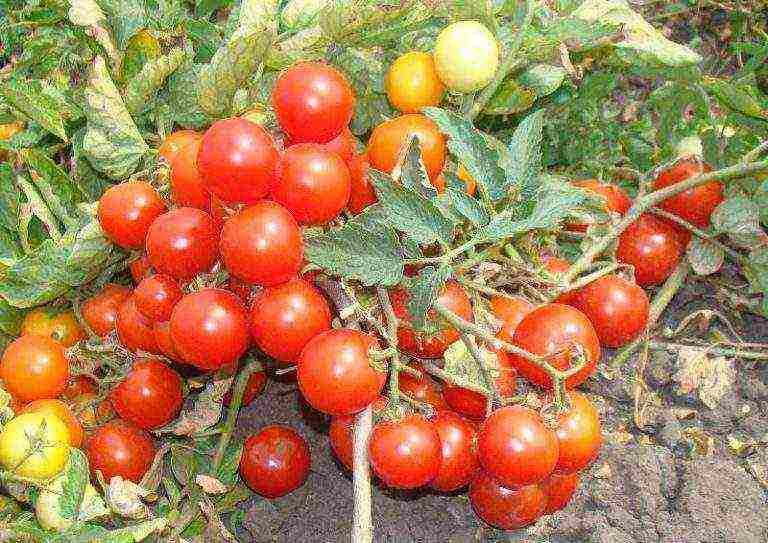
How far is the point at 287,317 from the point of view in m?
1.31

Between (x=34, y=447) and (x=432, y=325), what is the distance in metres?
0.66

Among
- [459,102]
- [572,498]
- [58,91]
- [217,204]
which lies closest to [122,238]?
[217,204]

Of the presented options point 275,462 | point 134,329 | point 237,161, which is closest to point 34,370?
point 134,329

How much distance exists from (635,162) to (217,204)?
1104 millimetres

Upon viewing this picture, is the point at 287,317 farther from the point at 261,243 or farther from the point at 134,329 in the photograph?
the point at 134,329

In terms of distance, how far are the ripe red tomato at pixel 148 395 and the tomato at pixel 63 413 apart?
7cm

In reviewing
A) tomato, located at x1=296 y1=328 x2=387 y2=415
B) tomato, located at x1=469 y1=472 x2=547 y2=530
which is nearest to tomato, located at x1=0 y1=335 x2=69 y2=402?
tomato, located at x1=296 y1=328 x2=387 y2=415

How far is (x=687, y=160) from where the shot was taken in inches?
70.1

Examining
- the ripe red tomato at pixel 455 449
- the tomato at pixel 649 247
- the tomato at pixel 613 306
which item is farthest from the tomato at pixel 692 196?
the ripe red tomato at pixel 455 449

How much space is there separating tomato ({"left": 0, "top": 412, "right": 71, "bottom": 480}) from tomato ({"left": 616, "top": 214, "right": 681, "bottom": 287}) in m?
1.14

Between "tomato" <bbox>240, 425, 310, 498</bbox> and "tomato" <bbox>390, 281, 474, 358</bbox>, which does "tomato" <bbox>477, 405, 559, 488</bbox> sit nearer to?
"tomato" <bbox>390, 281, 474, 358</bbox>

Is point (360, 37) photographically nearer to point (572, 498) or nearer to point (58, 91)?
point (58, 91)

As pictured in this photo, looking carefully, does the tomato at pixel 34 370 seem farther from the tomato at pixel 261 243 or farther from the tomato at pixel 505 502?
the tomato at pixel 505 502

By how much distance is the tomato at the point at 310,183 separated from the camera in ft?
4.17
